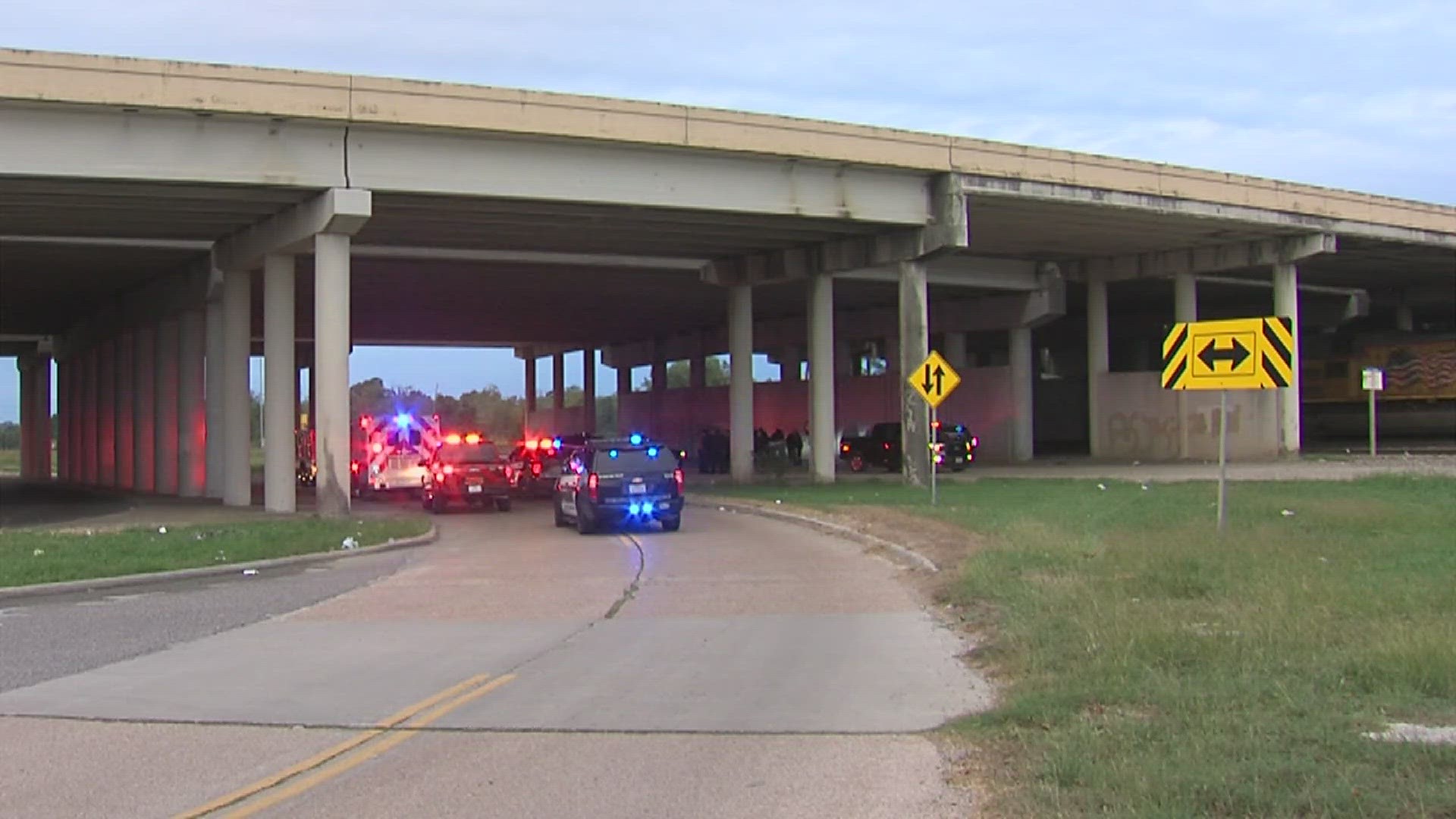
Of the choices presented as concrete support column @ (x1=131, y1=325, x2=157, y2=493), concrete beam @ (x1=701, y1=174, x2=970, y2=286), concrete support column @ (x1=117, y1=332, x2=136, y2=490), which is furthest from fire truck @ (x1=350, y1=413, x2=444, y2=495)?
concrete support column @ (x1=117, y1=332, x2=136, y2=490)

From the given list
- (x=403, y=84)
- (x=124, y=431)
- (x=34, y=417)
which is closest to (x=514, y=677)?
(x=403, y=84)

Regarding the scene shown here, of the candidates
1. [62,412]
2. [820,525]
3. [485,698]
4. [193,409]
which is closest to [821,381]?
[820,525]

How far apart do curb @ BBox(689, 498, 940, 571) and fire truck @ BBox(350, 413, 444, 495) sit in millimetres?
10331

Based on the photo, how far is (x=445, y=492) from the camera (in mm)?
34781

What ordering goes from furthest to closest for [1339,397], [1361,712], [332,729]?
[1339,397]
[332,729]
[1361,712]

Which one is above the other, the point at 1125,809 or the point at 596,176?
the point at 596,176

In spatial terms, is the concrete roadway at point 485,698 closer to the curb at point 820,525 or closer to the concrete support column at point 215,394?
the curb at point 820,525

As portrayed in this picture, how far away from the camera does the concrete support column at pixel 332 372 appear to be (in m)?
30.5

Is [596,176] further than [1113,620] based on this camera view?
Yes

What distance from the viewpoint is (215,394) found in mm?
41219

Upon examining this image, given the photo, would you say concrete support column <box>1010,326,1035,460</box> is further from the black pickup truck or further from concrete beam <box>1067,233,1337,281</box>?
the black pickup truck

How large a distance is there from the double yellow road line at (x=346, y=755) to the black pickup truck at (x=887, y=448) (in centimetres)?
3875

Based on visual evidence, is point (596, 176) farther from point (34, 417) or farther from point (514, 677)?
point (34, 417)

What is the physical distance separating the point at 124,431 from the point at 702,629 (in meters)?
48.5
